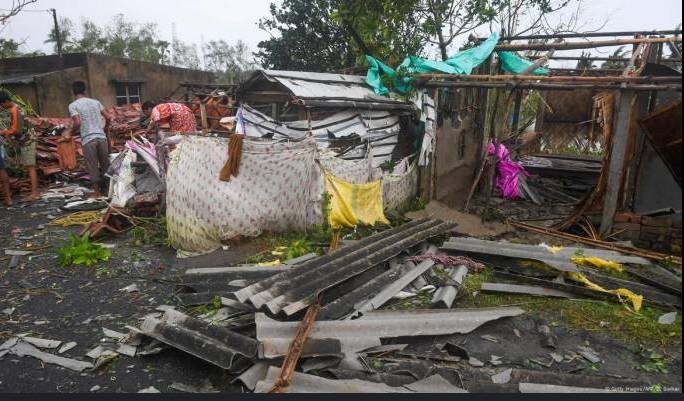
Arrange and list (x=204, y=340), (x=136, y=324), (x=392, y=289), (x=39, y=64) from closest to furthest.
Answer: (x=204, y=340) → (x=136, y=324) → (x=392, y=289) → (x=39, y=64)

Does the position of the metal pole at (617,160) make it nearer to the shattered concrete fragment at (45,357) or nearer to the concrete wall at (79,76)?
the shattered concrete fragment at (45,357)

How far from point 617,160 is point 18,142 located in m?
10.8

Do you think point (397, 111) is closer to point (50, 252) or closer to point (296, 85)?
point (296, 85)

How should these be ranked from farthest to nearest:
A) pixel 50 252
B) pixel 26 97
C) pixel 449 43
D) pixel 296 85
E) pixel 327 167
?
pixel 26 97, pixel 449 43, pixel 296 85, pixel 327 167, pixel 50 252

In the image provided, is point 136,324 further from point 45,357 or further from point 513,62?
point 513,62

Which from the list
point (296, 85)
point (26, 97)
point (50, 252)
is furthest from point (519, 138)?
point (26, 97)

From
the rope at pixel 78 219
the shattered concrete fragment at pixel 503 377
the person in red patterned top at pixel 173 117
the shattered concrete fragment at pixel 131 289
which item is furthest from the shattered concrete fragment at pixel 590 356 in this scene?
the person in red patterned top at pixel 173 117

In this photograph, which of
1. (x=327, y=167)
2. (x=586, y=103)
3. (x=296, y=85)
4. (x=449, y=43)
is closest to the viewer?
(x=327, y=167)

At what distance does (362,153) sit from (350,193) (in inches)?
64.9

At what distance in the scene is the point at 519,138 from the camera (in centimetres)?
1264

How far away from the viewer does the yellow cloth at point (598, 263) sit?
5431 mm

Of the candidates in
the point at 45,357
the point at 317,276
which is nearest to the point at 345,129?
the point at 317,276

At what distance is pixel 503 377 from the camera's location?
11.2 feet

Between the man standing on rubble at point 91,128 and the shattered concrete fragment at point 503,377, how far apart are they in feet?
25.3
